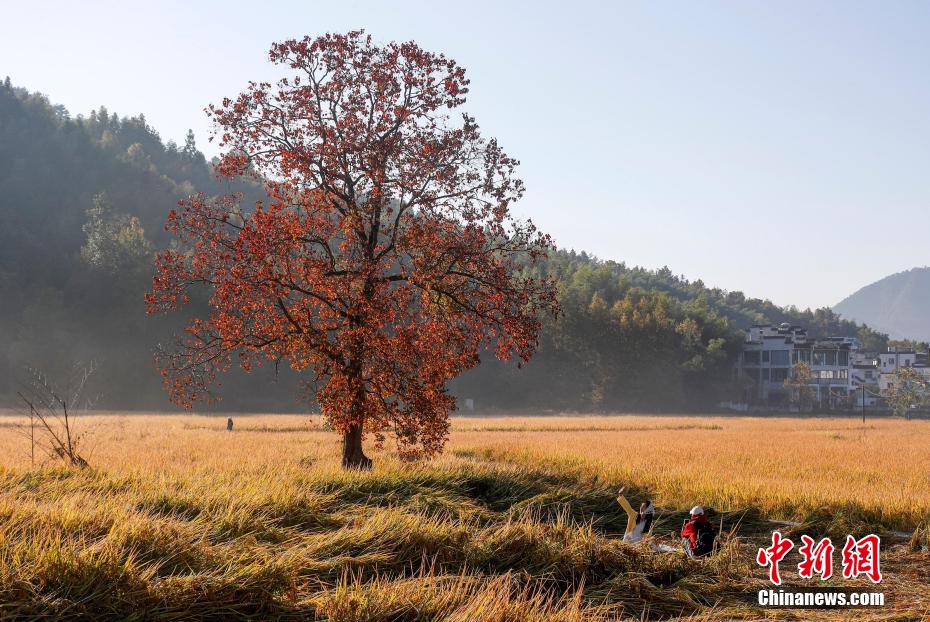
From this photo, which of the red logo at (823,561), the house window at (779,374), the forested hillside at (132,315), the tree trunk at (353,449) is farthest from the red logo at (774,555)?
the house window at (779,374)

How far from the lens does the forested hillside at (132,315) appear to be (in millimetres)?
74375

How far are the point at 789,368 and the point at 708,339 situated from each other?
50.8 ft

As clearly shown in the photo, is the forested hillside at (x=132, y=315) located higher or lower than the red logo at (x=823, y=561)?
higher

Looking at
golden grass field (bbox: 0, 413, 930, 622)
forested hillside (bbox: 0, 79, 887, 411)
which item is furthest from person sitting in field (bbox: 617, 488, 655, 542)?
forested hillside (bbox: 0, 79, 887, 411)

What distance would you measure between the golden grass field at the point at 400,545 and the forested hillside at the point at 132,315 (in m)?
58.5

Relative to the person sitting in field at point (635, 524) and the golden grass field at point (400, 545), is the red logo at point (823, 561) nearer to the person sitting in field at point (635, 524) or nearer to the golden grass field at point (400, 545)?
the golden grass field at point (400, 545)

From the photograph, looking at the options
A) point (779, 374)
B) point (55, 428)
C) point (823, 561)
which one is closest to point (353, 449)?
point (823, 561)

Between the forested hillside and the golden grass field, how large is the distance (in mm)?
58535

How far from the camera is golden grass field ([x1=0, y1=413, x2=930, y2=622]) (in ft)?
20.1

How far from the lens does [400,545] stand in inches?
342

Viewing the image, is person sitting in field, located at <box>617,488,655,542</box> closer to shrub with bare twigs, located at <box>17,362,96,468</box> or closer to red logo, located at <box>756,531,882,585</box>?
red logo, located at <box>756,531,882,585</box>

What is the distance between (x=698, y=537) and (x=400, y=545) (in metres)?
3.86

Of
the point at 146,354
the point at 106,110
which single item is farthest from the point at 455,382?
the point at 106,110

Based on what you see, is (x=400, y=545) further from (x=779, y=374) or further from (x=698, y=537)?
(x=779, y=374)
